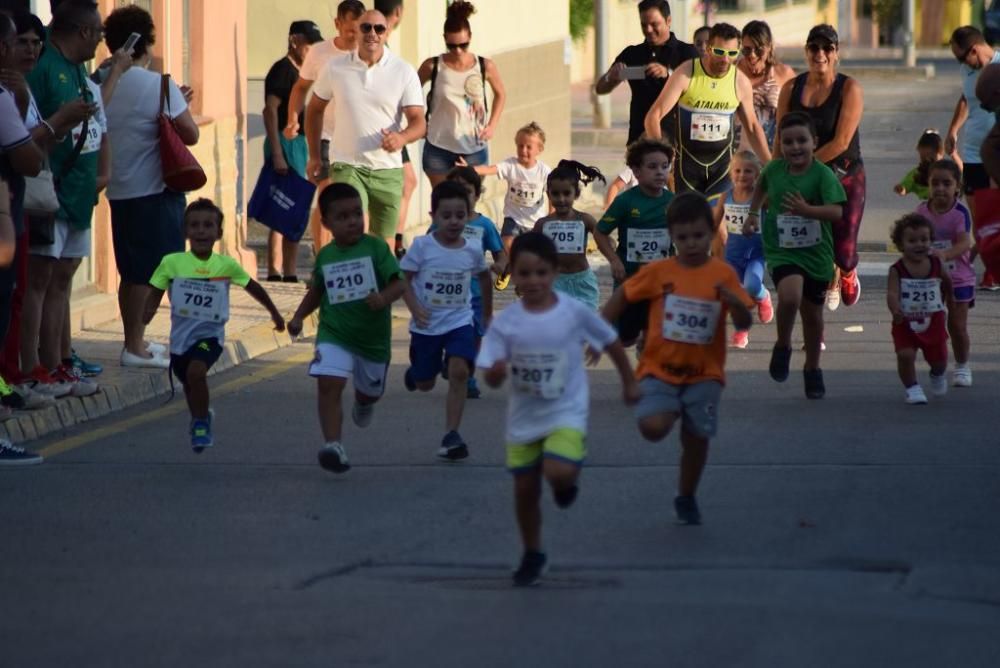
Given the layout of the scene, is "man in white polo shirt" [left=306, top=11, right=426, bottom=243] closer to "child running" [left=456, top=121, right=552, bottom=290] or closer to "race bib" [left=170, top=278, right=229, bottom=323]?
"child running" [left=456, top=121, right=552, bottom=290]

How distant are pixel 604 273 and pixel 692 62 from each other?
136 inches

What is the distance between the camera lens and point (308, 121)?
14.5 metres

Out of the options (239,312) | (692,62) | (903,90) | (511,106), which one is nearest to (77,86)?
(239,312)

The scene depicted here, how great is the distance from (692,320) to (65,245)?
13.5 feet

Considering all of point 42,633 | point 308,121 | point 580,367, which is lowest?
point 42,633

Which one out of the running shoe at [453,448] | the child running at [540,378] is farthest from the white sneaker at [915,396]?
the child running at [540,378]

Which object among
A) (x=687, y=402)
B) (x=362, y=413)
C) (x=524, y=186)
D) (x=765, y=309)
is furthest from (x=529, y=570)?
(x=524, y=186)

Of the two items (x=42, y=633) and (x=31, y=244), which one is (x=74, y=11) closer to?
(x=31, y=244)

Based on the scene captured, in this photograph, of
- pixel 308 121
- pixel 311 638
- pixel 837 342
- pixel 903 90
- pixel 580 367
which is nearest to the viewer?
pixel 311 638

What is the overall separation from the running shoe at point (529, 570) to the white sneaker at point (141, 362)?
5122mm

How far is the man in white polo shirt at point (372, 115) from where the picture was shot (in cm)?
1420

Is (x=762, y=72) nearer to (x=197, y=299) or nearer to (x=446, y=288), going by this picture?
(x=446, y=288)

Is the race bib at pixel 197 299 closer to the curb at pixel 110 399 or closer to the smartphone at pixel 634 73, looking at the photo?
the curb at pixel 110 399

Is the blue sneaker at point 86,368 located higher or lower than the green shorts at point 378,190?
lower
